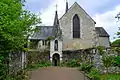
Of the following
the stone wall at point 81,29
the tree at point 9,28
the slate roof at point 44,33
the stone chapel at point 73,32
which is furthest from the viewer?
the stone wall at point 81,29

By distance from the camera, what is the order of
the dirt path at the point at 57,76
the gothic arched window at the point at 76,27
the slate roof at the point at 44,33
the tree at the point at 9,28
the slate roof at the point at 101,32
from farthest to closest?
the slate roof at the point at 101,32 < the gothic arched window at the point at 76,27 < the slate roof at the point at 44,33 < the dirt path at the point at 57,76 < the tree at the point at 9,28

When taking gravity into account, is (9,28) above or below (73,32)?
below

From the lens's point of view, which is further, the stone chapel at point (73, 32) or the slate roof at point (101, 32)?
the slate roof at point (101, 32)

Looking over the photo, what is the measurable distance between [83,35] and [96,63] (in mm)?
22460

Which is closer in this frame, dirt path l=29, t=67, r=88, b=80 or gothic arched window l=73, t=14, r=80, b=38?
dirt path l=29, t=67, r=88, b=80

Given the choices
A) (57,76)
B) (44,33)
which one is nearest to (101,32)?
(44,33)

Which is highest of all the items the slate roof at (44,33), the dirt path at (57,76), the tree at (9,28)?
the slate roof at (44,33)

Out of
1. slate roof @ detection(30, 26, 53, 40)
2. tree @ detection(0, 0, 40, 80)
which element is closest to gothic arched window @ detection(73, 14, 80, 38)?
slate roof @ detection(30, 26, 53, 40)

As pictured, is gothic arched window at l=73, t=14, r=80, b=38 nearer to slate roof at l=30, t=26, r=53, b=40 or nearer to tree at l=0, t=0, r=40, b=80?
slate roof at l=30, t=26, r=53, b=40

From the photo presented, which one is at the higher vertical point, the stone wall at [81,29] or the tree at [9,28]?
the stone wall at [81,29]

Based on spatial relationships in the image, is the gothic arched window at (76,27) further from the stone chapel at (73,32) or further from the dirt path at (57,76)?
the dirt path at (57,76)

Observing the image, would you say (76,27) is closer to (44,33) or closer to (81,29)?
(81,29)

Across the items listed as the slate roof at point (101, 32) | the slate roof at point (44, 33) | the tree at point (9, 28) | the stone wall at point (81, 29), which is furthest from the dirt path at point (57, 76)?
the slate roof at point (101, 32)

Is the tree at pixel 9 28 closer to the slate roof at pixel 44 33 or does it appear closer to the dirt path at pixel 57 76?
the dirt path at pixel 57 76
